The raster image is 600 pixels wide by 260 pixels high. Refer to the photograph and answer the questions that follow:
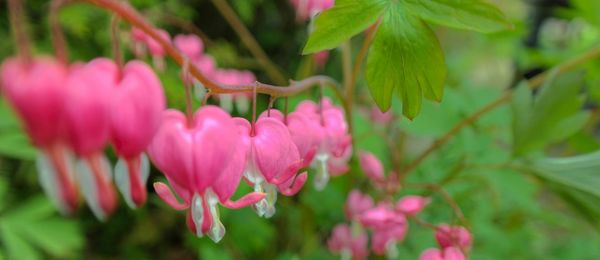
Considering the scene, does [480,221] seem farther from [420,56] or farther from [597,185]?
[420,56]

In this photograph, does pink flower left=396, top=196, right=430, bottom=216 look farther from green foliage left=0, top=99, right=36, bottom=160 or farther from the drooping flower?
green foliage left=0, top=99, right=36, bottom=160

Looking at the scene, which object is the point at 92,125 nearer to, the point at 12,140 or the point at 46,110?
the point at 46,110

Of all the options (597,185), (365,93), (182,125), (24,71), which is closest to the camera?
(24,71)

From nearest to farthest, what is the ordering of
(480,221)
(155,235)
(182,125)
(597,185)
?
Result: (182,125) < (597,185) < (480,221) < (155,235)

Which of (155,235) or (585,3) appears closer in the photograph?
(585,3)

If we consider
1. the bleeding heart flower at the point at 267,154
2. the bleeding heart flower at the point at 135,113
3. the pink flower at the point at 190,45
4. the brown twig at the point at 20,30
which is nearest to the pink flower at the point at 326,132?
the bleeding heart flower at the point at 267,154

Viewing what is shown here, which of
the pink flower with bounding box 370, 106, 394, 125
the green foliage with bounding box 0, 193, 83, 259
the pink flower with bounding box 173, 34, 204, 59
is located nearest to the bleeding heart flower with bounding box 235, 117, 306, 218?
the pink flower with bounding box 173, 34, 204, 59

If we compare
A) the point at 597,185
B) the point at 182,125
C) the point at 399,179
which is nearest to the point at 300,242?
the point at 399,179

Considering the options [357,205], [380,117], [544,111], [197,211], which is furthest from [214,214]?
[380,117]
